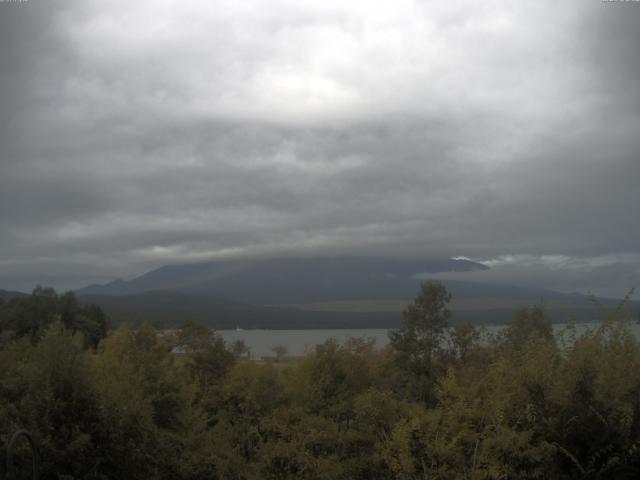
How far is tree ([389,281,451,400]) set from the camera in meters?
36.2

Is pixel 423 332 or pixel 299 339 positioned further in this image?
pixel 299 339

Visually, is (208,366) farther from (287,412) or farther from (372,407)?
(372,407)

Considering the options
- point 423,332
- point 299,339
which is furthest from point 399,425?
point 299,339

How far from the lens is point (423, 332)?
38312mm

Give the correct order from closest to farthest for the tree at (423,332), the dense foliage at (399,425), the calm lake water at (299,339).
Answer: the dense foliage at (399,425), the calm lake water at (299,339), the tree at (423,332)

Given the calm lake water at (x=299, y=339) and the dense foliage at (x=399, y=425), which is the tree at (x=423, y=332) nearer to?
the calm lake water at (x=299, y=339)

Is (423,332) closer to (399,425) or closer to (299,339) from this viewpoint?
(399,425)

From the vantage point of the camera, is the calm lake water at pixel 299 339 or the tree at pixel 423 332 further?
the tree at pixel 423 332

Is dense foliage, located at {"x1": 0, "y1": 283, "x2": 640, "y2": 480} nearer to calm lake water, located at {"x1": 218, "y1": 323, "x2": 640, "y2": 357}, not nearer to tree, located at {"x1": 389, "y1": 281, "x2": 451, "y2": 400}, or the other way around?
calm lake water, located at {"x1": 218, "y1": 323, "x2": 640, "y2": 357}

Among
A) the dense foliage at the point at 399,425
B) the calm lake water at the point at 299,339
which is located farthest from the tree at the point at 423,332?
the dense foliage at the point at 399,425

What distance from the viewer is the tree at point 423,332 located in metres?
36.2

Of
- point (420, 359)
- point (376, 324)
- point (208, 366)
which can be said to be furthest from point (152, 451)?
point (376, 324)

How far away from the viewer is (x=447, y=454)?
496 inches

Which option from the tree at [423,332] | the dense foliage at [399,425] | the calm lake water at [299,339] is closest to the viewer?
the dense foliage at [399,425]
